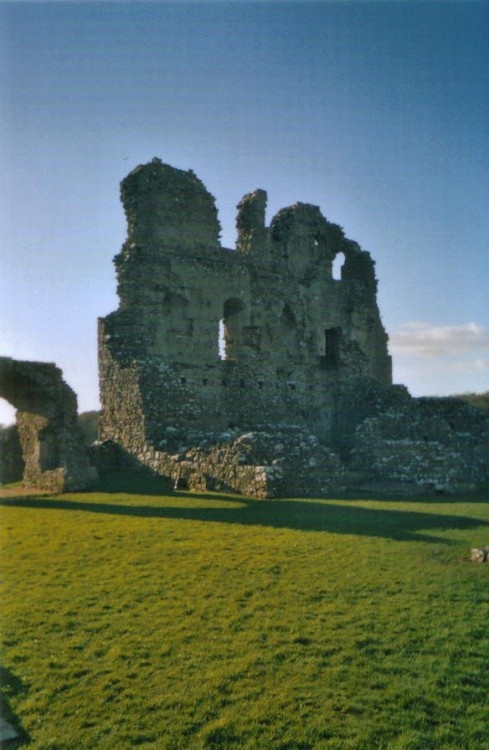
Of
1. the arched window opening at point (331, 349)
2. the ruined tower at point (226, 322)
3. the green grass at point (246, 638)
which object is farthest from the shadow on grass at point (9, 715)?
the arched window opening at point (331, 349)

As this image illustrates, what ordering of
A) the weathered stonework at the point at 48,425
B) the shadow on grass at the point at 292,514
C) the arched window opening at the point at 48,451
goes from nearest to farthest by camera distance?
the shadow on grass at the point at 292,514 < the weathered stonework at the point at 48,425 < the arched window opening at the point at 48,451

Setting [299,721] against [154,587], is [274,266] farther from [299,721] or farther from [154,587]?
[299,721]

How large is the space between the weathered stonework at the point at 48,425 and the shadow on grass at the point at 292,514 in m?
1.77

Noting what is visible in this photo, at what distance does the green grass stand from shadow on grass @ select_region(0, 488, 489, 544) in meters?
0.27

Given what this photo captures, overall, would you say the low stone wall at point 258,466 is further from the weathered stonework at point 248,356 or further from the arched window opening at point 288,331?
the arched window opening at point 288,331

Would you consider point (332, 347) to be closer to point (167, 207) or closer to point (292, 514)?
point (167, 207)

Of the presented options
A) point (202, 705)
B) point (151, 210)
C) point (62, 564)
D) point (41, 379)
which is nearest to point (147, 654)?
point (202, 705)

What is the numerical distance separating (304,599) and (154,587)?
6.82 ft

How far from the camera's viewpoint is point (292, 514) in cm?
1412

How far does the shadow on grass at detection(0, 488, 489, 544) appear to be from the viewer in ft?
40.5

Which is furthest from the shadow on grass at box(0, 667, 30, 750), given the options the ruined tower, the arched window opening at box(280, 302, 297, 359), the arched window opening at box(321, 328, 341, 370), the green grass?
the arched window opening at box(321, 328, 341, 370)

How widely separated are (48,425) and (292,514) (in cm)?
892

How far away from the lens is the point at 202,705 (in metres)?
5.79

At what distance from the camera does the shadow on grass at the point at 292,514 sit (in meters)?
12.4
